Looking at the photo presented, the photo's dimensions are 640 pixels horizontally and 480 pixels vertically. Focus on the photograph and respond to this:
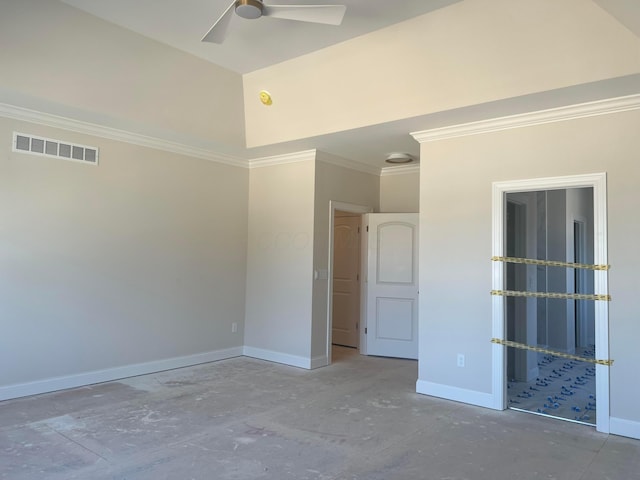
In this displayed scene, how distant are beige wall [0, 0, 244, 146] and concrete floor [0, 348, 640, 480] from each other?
2.64 metres

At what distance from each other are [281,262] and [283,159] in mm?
1322

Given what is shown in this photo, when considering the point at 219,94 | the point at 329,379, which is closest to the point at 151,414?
the point at 329,379

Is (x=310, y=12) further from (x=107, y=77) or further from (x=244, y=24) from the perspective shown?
(x=107, y=77)

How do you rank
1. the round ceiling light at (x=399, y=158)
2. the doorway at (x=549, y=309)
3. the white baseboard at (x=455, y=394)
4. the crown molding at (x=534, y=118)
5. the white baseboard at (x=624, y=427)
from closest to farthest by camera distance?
the white baseboard at (x=624, y=427)
the crown molding at (x=534, y=118)
the white baseboard at (x=455, y=394)
the doorway at (x=549, y=309)
the round ceiling light at (x=399, y=158)

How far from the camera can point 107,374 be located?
467 cm

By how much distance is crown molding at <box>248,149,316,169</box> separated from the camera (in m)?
5.50

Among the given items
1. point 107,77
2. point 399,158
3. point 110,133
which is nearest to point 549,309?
point 399,158

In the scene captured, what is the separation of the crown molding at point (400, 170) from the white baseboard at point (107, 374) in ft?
10.6

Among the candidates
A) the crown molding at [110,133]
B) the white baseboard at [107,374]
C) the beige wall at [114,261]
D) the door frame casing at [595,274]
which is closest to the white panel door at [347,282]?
the beige wall at [114,261]

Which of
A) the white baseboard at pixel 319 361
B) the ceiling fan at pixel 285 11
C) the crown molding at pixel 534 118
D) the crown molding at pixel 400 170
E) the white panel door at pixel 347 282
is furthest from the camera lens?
the white panel door at pixel 347 282

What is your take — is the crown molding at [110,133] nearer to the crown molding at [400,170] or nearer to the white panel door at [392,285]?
the crown molding at [400,170]

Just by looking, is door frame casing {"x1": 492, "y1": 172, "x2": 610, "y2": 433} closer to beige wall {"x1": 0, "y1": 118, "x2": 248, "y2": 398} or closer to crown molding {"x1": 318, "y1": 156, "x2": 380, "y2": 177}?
crown molding {"x1": 318, "y1": 156, "x2": 380, "y2": 177}

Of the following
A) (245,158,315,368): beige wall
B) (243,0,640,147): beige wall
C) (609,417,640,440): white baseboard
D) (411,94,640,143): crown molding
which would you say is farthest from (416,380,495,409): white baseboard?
(243,0,640,147): beige wall

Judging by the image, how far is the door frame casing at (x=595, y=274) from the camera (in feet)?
11.4
